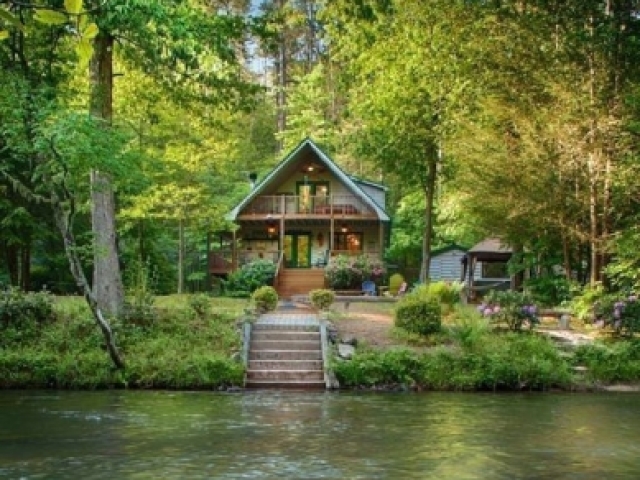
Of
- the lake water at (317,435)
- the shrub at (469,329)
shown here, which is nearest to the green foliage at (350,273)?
the shrub at (469,329)

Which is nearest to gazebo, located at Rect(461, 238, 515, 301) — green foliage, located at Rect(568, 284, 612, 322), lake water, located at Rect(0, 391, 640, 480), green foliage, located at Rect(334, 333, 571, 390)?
green foliage, located at Rect(568, 284, 612, 322)

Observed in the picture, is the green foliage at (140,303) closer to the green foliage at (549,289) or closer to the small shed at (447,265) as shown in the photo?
the green foliage at (549,289)

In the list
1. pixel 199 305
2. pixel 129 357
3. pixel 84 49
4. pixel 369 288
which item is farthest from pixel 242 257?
pixel 84 49

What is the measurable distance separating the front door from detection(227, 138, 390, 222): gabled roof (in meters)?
3.52

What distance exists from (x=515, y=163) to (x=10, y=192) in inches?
671

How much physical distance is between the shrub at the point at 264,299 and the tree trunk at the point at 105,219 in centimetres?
361

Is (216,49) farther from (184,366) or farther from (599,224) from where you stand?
(599,224)

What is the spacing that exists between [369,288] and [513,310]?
12.3 metres

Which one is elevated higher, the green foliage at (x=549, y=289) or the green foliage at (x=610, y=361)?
the green foliage at (x=549, y=289)

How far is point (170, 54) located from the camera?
52.3 feet

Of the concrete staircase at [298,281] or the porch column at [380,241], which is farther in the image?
the porch column at [380,241]

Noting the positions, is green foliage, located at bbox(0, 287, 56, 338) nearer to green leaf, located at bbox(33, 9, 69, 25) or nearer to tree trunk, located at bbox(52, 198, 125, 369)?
tree trunk, located at bbox(52, 198, 125, 369)

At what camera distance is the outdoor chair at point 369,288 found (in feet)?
96.2

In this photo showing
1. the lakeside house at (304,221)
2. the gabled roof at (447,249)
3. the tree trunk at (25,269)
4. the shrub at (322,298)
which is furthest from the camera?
the gabled roof at (447,249)
